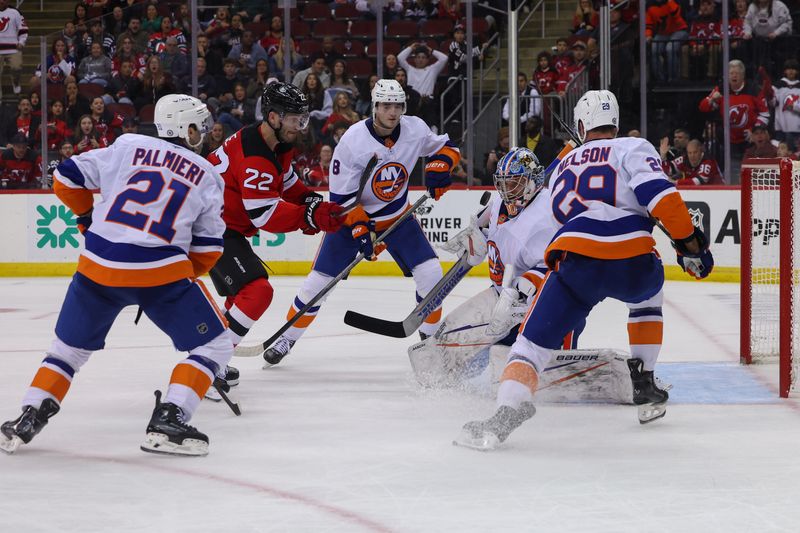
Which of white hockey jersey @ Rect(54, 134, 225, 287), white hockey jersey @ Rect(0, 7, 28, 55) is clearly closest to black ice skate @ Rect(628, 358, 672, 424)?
white hockey jersey @ Rect(54, 134, 225, 287)

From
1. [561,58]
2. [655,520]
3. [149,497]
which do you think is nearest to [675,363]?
[655,520]

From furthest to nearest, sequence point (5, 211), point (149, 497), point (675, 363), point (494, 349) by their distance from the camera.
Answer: point (5, 211)
point (675, 363)
point (494, 349)
point (149, 497)

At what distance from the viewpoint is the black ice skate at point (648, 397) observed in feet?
11.7

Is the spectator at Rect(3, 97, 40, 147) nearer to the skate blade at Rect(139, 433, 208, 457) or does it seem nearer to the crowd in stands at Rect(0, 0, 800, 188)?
the crowd in stands at Rect(0, 0, 800, 188)

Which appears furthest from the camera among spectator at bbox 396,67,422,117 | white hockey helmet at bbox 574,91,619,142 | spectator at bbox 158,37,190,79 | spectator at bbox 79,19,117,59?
spectator at bbox 79,19,117,59

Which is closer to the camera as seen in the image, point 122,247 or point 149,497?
point 149,497

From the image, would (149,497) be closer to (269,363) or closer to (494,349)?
(494,349)

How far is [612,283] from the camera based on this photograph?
3338 mm

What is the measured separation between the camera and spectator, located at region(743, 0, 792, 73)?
Answer: 8398 mm

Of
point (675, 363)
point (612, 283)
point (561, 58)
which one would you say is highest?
point (561, 58)

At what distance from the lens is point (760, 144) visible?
8180 mm

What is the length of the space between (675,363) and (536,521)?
2352 millimetres

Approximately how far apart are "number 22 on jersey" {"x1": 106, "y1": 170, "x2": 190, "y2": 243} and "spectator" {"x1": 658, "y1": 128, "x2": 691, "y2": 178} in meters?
5.70

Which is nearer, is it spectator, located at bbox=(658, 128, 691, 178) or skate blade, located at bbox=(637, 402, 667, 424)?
skate blade, located at bbox=(637, 402, 667, 424)
